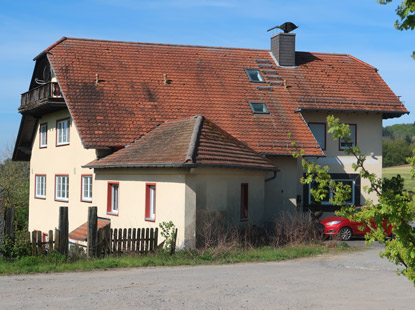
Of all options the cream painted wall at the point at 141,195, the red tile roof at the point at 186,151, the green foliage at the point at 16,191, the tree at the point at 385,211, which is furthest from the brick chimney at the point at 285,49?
the tree at the point at 385,211

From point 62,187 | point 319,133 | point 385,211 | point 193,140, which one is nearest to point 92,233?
point 193,140

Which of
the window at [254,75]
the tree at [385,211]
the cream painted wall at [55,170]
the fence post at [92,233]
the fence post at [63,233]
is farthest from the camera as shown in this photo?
the window at [254,75]

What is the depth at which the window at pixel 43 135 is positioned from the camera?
30.3 metres

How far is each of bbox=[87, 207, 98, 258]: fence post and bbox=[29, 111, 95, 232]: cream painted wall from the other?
8.05m

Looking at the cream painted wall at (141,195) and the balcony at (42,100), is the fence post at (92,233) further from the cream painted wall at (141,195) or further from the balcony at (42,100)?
the balcony at (42,100)

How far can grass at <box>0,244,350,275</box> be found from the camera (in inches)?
576

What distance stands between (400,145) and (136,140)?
77640mm

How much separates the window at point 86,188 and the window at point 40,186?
18.4ft

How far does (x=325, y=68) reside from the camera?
99.9ft

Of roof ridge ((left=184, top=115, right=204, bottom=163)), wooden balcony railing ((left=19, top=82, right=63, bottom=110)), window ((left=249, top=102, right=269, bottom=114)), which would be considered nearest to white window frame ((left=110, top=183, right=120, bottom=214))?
Result: roof ridge ((left=184, top=115, right=204, bottom=163))

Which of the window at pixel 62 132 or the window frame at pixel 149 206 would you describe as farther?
the window at pixel 62 132

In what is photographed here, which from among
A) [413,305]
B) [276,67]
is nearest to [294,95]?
[276,67]

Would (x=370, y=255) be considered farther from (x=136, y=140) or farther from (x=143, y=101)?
(x=143, y=101)

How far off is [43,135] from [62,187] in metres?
4.15
